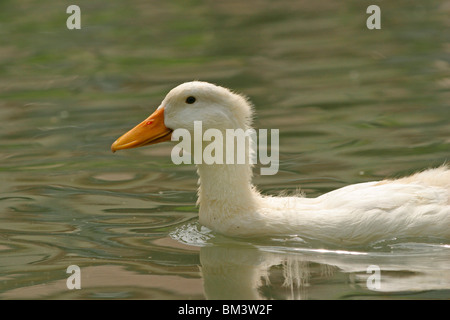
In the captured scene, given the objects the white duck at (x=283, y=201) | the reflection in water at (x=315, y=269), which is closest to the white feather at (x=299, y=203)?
the white duck at (x=283, y=201)

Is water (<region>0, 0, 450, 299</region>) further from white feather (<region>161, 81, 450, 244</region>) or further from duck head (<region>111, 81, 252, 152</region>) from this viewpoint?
duck head (<region>111, 81, 252, 152</region>)

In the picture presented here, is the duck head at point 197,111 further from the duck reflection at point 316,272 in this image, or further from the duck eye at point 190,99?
the duck reflection at point 316,272

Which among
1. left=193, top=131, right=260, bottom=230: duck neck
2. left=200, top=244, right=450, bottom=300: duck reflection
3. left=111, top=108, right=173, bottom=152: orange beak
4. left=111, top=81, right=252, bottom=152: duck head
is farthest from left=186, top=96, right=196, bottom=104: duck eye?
left=200, top=244, right=450, bottom=300: duck reflection

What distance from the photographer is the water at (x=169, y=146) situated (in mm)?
7938

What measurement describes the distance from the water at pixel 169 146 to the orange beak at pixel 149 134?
983mm

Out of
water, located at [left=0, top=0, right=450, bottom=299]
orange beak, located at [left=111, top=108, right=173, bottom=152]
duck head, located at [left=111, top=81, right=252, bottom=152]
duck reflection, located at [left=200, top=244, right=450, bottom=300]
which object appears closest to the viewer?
duck reflection, located at [left=200, top=244, right=450, bottom=300]

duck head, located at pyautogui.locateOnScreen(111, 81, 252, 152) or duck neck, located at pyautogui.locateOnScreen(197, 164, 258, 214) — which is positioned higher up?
duck head, located at pyautogui.locateOnScreen(111, 81, 252, 152)

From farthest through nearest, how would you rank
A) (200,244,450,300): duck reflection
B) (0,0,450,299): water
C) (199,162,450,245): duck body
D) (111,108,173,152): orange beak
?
1. (111,108,173,152): orange beak
2. (199,162,450,245): duck body
3. (0,0,450,299): water
4. (200,244,450,300): duck reflection

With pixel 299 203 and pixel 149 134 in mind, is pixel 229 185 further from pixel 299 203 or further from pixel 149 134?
pixel 149 134

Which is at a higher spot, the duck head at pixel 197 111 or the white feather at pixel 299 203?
the duck head at pixel 197 111

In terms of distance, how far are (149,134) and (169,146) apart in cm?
349

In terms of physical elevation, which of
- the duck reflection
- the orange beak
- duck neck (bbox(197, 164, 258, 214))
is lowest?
the duck reflection

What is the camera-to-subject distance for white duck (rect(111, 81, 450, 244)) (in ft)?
26.7

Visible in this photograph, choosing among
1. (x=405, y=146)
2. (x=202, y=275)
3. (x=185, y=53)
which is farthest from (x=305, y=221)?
(x=185, y=53)
